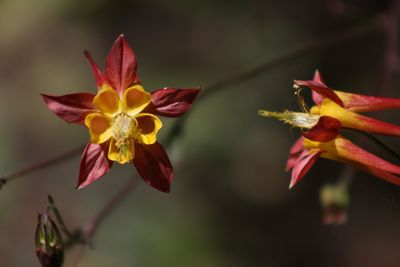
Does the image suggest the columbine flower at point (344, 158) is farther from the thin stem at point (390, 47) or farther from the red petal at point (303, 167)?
the thin stem at point (390, 47)

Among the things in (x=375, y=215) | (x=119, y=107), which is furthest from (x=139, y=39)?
(x=119, y=107)

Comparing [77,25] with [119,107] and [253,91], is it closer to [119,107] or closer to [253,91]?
[253,91]

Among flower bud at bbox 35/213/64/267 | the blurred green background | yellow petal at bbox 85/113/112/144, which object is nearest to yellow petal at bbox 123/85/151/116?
yellow petal at bbox 85/113/112/144

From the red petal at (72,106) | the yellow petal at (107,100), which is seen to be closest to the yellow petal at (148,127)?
the yellow petal at (107,100)

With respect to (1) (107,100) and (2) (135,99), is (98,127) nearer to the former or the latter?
(1) (107,100)

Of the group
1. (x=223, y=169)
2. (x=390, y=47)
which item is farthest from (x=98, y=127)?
(x=223, y=169)
